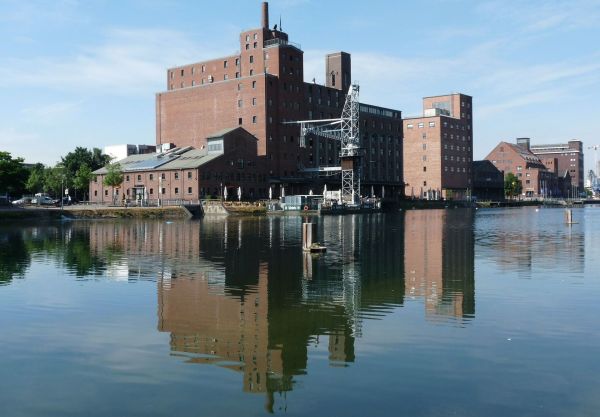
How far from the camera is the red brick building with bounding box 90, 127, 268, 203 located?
111669 mm

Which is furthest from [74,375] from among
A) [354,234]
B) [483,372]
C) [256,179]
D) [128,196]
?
[128,196]

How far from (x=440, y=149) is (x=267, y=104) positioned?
7420 cm

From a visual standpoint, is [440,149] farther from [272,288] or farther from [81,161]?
[272,288]

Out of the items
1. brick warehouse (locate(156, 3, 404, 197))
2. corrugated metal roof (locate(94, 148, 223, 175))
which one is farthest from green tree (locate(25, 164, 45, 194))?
brick warehouse (locate(156, 3, 404, 197))

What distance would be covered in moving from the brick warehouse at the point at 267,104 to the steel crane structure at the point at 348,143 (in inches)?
172

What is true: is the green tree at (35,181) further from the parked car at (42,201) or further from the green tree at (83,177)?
the parked car at (42,201)

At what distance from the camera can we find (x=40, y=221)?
279ft

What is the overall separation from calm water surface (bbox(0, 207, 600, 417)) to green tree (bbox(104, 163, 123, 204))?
92.2 m

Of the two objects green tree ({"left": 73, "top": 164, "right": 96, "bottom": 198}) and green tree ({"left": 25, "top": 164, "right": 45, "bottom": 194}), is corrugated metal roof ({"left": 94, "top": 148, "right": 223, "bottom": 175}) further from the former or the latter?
green tree ({"left": 25, "top": 164, "right": 45, "bottom": 194})

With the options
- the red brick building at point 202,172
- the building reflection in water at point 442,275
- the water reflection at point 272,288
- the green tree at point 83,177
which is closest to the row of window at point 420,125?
the red brick building at point 202,172

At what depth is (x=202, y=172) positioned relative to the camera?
11044 centimetres

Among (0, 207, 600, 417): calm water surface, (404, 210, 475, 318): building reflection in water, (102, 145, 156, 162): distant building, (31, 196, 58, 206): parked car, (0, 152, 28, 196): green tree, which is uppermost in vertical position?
(102, 145, 156, 162): distant building

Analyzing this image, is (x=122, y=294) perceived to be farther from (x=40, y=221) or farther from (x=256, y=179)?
(x=256, y=179)

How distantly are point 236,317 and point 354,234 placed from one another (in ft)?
126
